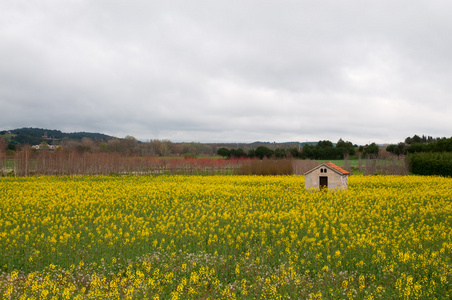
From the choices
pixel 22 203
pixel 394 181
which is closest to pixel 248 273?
pixel 22 203

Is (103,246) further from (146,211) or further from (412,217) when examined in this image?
(412,217)

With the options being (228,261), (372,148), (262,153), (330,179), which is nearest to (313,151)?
(262,153)

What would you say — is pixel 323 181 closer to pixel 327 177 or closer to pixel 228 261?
pixel 327 177

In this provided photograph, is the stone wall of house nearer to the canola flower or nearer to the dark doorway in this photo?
the dark doorway

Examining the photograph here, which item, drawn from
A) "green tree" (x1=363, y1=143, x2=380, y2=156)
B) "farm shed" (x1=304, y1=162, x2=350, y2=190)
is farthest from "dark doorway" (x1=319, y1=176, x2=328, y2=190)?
"green tree" (x1=363, y1=143, x2=380, y2=156)

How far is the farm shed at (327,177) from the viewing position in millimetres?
28625

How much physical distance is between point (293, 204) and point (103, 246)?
1331cm

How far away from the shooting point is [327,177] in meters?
29.1

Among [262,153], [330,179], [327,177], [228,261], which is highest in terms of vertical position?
[262,153]

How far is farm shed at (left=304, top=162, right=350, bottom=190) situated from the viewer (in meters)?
28.6

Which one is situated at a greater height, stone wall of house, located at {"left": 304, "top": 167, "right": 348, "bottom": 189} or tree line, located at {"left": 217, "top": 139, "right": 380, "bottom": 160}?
tree line, located at {"left": 217, "top": 139, "right": 380, "bottom": 160}

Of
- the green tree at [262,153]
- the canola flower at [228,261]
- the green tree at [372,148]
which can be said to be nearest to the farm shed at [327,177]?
the canola flower at [228,261]

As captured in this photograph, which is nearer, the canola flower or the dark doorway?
the canola flower

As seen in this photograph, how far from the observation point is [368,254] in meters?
11.4
